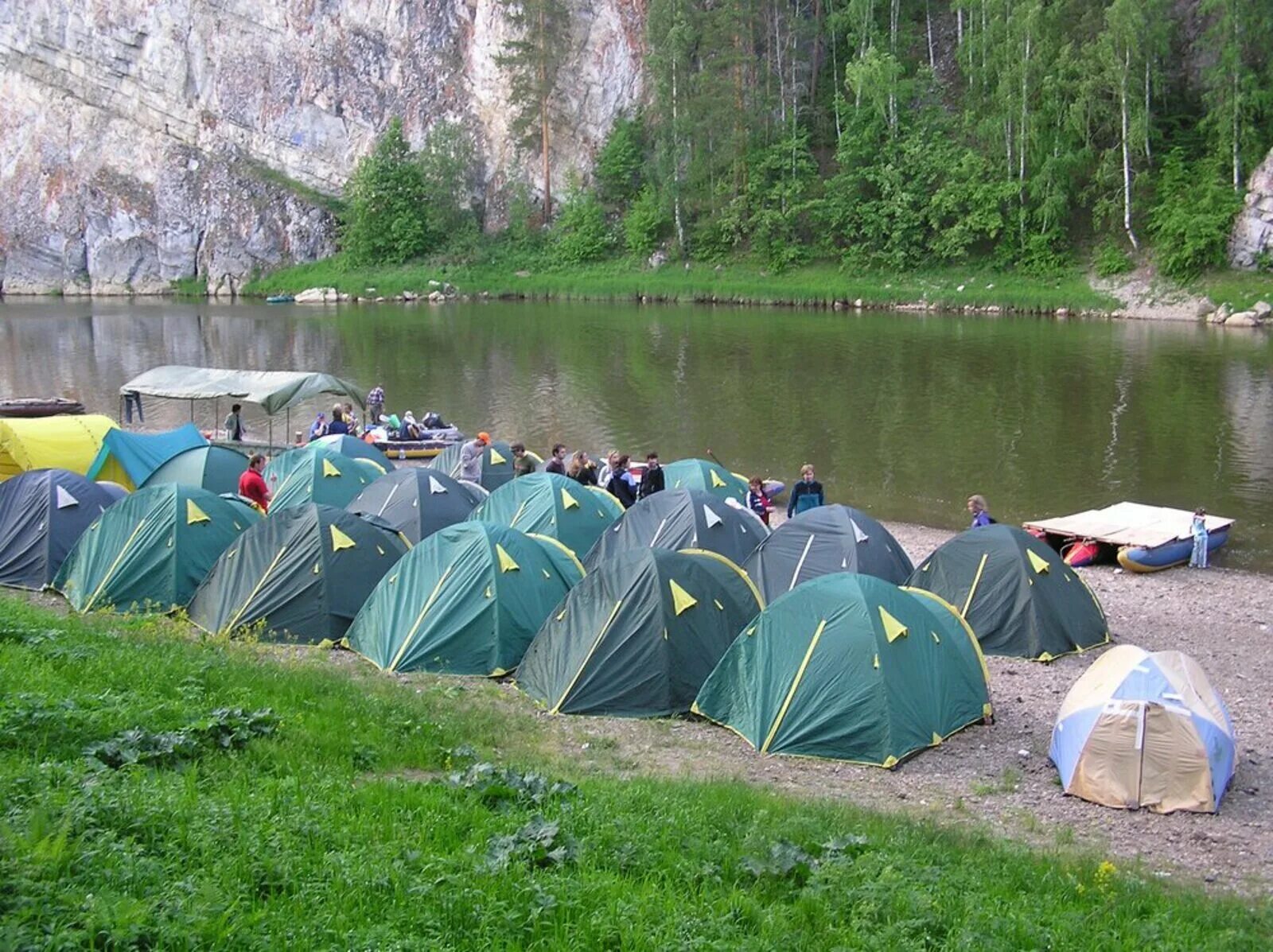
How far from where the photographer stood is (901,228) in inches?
2420

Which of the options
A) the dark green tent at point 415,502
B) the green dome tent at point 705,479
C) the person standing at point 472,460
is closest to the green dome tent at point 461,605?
the dark green tent at point 415,502

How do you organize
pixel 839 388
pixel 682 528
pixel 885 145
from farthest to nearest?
1. pixel 885 145
2. pixel 839 388
3. pixel 682 528

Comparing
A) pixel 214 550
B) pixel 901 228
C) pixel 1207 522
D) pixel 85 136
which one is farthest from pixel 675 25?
pixel 214 550

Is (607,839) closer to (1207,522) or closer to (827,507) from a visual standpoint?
(827,507)

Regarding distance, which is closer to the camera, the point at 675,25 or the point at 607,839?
the point at 607,839

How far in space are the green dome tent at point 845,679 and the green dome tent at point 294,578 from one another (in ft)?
16.6

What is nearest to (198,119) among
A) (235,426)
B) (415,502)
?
(235,426)

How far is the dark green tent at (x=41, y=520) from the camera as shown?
17.1 meters

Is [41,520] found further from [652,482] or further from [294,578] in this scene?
[652,482]

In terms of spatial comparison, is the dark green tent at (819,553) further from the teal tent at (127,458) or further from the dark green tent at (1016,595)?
the teal tent at (127,458)

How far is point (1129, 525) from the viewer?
68.4 feet

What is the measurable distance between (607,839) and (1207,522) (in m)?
17.0

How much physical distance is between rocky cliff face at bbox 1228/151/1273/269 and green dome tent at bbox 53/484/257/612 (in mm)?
48577

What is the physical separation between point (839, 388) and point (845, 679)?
27.0 meters
